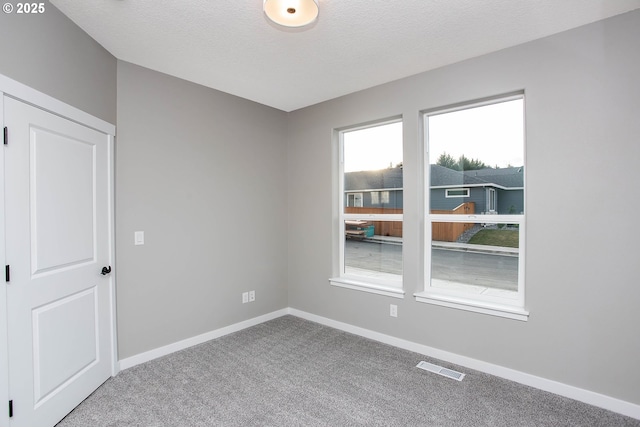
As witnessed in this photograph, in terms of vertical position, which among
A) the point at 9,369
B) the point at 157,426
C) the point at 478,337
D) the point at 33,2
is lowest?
the point at 157,426

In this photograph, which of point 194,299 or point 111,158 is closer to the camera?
point 111,158

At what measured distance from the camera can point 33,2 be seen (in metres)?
1.92

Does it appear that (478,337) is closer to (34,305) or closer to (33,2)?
(34,305)

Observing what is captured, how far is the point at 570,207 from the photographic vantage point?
2381 mm

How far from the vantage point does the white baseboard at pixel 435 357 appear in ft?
7.34

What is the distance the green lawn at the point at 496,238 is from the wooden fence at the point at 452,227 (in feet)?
0.38

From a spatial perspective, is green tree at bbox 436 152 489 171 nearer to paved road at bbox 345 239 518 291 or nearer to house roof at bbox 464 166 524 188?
house roof at bbox 464 166 524 188

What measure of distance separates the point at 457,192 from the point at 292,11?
2092 mm

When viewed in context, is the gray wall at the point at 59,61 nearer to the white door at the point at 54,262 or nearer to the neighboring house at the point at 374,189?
the white door at the point at 54,262

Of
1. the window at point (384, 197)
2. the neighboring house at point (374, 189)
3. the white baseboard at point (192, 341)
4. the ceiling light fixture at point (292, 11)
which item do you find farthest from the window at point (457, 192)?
the white baseboard at point (192, 341)

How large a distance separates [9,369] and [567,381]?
11.7 feet

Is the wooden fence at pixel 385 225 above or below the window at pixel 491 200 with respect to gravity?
below

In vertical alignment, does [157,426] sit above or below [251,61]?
below

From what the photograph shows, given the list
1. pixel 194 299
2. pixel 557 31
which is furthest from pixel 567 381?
pixel 194 299
